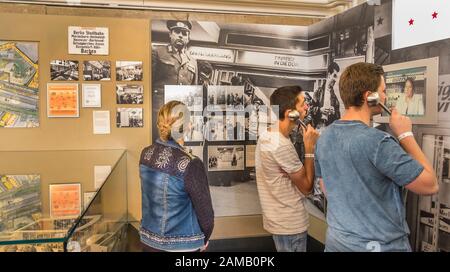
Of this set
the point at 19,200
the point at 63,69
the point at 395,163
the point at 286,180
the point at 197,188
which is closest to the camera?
the point at 395,163

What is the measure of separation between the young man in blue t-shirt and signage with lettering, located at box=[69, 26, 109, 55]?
3.90 feet

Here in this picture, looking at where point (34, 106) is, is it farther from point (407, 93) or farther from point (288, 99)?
point (407, 93)

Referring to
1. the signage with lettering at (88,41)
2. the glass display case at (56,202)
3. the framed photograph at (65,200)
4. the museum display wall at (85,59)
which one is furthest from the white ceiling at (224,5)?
the framed photograph at (65,200)

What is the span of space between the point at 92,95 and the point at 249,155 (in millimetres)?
810

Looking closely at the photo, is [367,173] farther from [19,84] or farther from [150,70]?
[19,84]

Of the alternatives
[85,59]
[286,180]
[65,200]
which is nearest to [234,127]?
[286,180]

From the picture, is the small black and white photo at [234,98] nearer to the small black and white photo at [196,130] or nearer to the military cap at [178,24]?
the small black and white photo at [196,130]

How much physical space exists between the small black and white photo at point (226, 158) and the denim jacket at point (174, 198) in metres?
0.70

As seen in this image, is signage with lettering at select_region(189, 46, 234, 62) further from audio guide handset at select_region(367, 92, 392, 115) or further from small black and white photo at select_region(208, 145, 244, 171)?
audio guide handset at select_region(367, 92, 392, 115)

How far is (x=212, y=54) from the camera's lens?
1648mm

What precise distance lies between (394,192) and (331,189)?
5.2 inches

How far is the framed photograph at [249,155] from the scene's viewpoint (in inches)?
67.2

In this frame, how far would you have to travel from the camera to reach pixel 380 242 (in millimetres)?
704
